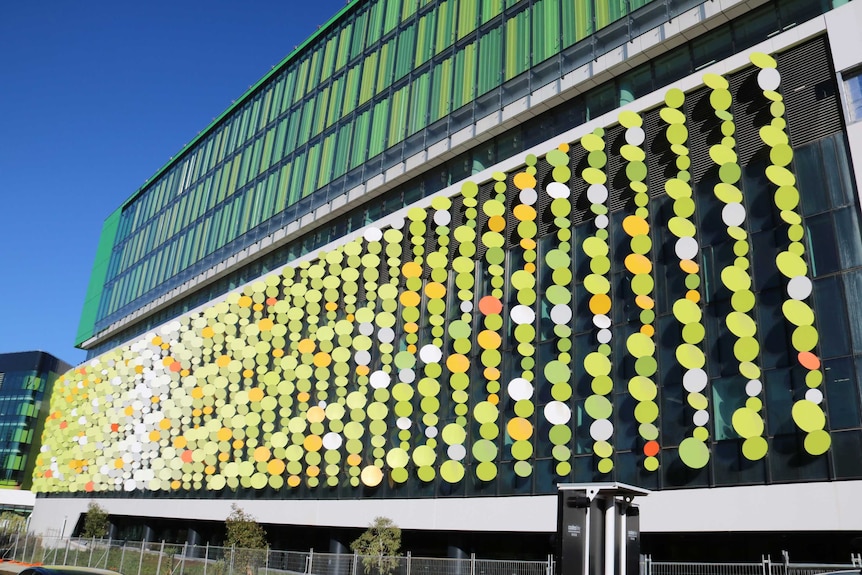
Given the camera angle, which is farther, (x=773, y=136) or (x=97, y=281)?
(x=97, y=281)

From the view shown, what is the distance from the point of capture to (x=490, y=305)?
89.1ft

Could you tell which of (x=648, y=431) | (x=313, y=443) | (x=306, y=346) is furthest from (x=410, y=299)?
(x=648, y=431)

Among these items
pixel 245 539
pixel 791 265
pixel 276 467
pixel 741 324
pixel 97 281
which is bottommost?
pixel 245 539

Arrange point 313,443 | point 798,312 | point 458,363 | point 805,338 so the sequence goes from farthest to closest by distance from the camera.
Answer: point 313,443, point 458,363, point 798,312, point 805,338

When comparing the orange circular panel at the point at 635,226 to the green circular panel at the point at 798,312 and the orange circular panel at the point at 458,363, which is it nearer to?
the green circular panel at the point at 798,312

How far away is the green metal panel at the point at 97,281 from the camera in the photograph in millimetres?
67688

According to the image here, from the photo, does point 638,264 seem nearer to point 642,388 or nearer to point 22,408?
point 642,388

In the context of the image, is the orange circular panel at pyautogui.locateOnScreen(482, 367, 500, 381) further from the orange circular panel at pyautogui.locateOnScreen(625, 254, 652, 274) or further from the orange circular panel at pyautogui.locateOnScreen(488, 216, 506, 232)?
the orange circular panel at pyautogui.locateOnScreen(625, 254, 652, 274)

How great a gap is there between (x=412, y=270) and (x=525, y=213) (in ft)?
20.3

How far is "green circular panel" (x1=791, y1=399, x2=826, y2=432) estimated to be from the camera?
698 inches

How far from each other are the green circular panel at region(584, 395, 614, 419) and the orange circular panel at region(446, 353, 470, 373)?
232 inches

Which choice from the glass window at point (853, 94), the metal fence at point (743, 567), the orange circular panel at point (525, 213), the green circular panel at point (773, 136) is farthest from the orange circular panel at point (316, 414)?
the glass window at point (853, 94)

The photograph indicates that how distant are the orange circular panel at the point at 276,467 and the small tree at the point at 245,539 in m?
2.12

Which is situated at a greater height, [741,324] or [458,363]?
[458,363]
